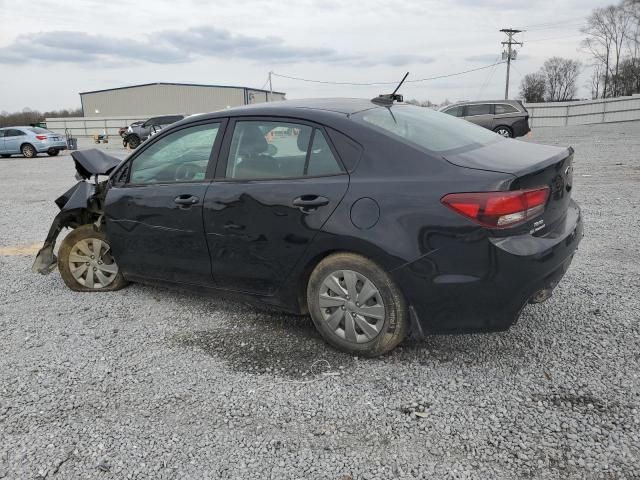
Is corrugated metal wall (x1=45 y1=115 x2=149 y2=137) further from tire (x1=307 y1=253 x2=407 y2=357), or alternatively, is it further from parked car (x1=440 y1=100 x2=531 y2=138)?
tire (x1=307 y1=253 x2=407 y2=357)

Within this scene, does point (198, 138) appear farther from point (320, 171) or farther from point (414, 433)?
point (414, 433)

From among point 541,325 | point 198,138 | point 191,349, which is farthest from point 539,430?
point 198,138

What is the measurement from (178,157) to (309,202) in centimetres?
131

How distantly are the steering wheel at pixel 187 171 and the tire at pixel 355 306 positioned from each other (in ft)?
3.93

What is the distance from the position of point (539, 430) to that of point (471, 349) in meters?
0.88

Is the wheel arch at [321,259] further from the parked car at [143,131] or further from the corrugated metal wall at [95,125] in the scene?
the corrugated metal wall at [95,125]

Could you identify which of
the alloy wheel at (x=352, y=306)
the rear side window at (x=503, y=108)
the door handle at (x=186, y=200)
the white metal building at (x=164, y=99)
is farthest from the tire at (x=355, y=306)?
the white metal building at (x=164, y=99)

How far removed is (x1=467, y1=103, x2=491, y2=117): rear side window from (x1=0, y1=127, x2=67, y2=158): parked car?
18411mm

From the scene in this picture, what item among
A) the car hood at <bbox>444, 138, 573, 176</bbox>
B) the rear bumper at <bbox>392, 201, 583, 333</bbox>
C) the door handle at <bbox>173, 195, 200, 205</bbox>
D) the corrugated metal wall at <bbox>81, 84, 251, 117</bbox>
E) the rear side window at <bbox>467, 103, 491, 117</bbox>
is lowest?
the rear bumper at <bbox>392, 201, 583, 333</bbox>

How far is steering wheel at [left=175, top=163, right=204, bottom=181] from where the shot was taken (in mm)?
3787

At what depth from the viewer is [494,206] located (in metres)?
2.74

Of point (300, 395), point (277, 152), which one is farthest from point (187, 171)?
point (300, 395)

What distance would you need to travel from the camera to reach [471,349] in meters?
3.38

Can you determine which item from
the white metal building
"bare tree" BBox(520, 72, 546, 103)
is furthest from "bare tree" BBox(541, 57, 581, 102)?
the white metal building
